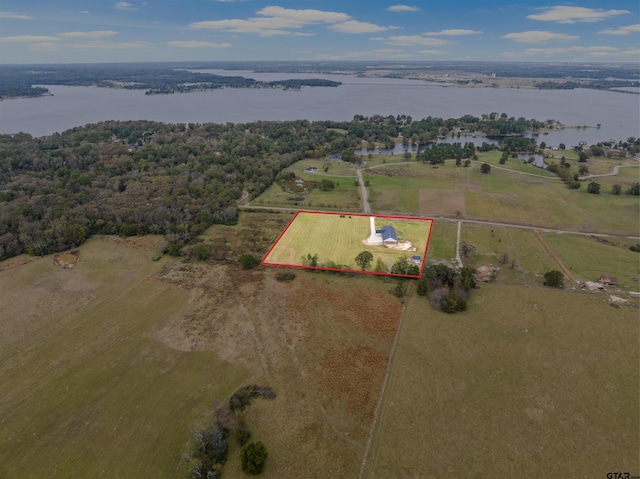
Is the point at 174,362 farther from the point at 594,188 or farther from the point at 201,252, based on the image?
the point at 594,188

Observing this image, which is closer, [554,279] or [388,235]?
[554,279]

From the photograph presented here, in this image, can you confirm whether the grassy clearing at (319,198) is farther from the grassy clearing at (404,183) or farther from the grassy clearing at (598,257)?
the grassy clearing at (598,257)

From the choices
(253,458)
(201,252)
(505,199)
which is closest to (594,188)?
(505,199)

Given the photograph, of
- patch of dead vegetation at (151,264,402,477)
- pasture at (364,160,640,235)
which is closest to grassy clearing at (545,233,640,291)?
pasture at (364,160,640,235)

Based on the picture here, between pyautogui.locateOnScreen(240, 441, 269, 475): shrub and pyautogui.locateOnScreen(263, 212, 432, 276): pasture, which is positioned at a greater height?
pyautogui.locateOnScreen(263, 212, 432, 276): pasture

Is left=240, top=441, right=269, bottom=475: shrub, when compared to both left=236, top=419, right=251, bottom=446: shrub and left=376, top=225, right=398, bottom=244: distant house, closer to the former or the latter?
left=236, top=419, right=251, bottom=446: shrub

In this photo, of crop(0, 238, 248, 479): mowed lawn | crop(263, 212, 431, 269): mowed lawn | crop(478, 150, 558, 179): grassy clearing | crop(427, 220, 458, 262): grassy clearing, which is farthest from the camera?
crop(478, 150, 558, 179): grassy clearing

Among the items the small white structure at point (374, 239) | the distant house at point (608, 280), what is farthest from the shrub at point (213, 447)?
the distant house at point (608, 280)
